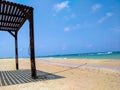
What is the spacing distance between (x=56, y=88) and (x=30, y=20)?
428cm

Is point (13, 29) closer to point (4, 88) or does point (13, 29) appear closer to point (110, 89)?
point (4, 88)

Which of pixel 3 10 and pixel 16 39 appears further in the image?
pixel 16 39

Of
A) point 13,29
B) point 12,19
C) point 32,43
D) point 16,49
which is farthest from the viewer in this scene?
point 16,49

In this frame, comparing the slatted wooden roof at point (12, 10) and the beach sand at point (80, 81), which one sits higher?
the slatted wooden roof at point (12, 10)

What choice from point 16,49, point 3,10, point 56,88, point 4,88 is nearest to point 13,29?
point 16,49

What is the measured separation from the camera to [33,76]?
8500 millimetres

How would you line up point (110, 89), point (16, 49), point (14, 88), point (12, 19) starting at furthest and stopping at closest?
point (16, 49), point (12, 19), point (14, 88), point (110, 89)

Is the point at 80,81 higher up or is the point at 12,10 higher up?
the point at 12,10

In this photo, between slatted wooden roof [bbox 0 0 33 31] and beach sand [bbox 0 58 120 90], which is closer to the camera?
beach sand [bbox 0 58 120 90]

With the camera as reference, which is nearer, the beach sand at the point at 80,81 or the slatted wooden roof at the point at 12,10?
the beach sand at the point at 80,81

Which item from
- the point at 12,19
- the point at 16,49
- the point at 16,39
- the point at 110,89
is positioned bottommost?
the point at 110,89

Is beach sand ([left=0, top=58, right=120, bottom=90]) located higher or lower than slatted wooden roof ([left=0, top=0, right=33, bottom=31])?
lower

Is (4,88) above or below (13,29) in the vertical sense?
below

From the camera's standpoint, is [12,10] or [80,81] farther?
[12,10]
